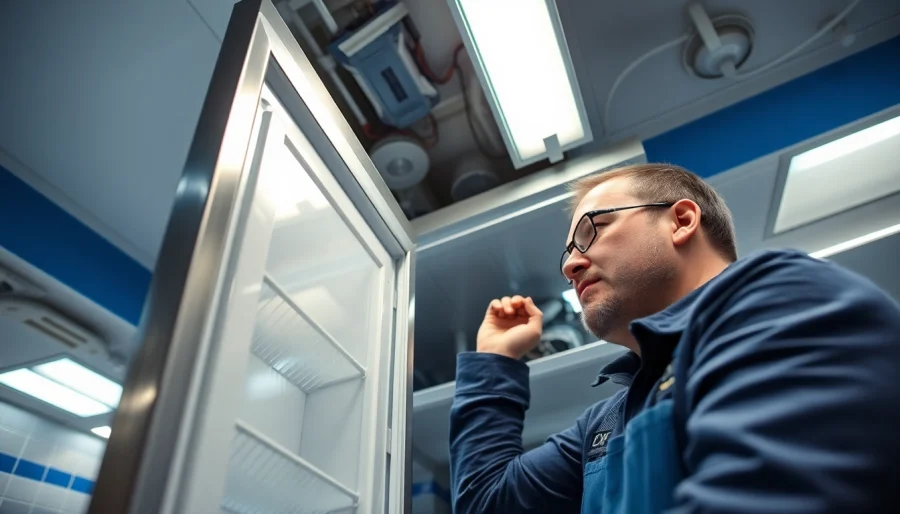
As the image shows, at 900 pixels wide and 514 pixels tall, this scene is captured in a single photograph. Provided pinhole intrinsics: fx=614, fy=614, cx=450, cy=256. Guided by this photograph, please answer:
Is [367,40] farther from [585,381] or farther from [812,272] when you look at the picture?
[812,272]

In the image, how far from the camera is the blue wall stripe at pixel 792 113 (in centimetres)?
179

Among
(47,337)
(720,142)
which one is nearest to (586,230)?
(720,142)

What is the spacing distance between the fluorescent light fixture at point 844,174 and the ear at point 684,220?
0.91m

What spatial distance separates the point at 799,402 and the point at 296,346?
0.98 metres

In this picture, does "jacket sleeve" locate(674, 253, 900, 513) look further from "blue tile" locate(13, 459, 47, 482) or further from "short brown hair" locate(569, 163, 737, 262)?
"blue tile" locate(13, 459, 47, 482)

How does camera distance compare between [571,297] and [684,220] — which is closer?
[684,220]

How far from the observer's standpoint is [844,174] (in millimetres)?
1891

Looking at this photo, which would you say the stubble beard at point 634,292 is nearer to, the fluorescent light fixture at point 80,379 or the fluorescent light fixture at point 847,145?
the fluorescent light fixture at point 847,145

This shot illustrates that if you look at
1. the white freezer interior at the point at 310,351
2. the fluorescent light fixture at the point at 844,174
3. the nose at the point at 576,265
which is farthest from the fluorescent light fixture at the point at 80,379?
the fluorescent light fixture at the point at 844,174

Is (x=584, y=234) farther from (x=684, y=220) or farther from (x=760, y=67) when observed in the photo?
(x=760, y=67)

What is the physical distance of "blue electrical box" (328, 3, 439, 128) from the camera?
1.79m

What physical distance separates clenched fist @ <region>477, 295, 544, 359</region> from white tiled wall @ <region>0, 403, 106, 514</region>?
179cm

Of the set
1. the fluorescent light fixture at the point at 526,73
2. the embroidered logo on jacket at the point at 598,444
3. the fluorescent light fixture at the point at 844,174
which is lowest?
the embroidered logo on jacket at the point at 598,444

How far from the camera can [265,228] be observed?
1.07 meters
